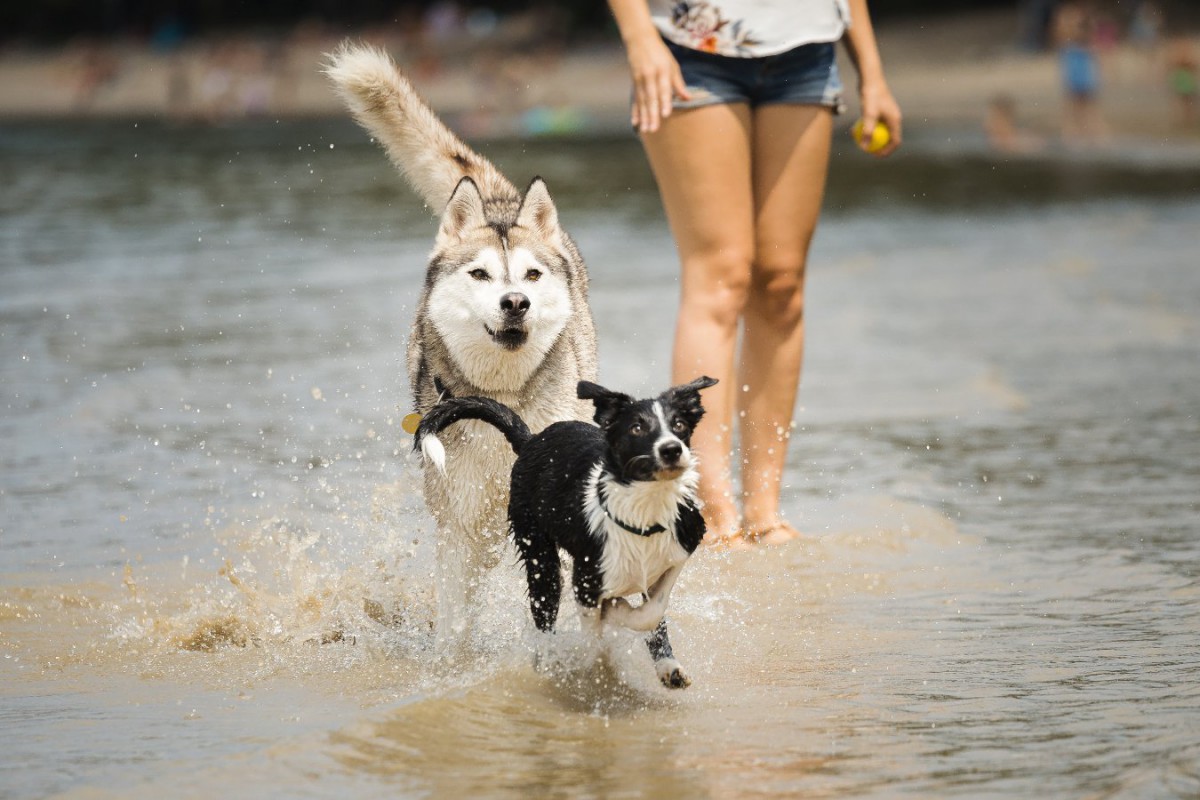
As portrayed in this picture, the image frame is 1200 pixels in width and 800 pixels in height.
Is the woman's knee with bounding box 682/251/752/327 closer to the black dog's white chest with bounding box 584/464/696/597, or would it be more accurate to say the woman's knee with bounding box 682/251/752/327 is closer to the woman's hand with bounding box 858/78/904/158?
the woman's hand with bounding box 858/78/904/158

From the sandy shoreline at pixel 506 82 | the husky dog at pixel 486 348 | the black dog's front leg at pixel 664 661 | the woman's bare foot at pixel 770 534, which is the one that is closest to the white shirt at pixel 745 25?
the husky dog at pixel 486 348

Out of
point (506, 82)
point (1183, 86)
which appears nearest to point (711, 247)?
point (1183, 86)

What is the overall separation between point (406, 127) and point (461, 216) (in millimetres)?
683

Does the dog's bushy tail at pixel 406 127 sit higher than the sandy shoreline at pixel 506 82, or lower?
lower

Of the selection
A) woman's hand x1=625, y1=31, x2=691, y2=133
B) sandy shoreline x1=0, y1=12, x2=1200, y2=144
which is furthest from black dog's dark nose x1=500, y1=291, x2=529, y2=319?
sandy shoreline x1=0, y1=12, x2=1200, y2=144

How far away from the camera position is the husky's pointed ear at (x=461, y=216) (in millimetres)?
5176

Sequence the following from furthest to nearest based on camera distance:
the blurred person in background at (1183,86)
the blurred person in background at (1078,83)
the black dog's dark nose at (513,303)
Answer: the blurred person in background at (1078,83), the blurred person in background at (1183,86), the black dog's dark nose at (513,303)

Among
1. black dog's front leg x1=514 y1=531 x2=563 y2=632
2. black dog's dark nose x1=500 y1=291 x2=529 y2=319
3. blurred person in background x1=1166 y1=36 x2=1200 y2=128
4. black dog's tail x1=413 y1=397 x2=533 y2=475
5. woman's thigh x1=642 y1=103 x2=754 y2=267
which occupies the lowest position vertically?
black dog's front leg x1=514 y1=531 x2=563 y2=632

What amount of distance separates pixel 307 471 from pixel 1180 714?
4.37 metres

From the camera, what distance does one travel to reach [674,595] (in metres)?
5.34

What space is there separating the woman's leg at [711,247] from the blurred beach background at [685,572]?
40 cm

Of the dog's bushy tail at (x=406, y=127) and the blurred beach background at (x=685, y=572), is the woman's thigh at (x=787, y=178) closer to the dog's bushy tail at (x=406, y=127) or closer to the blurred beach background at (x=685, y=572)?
the dog's bushy tail at (x=406, y=127)

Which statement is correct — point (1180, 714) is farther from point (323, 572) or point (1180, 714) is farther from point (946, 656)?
point (323, 572)

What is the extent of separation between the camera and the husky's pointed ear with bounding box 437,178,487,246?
5176mm
